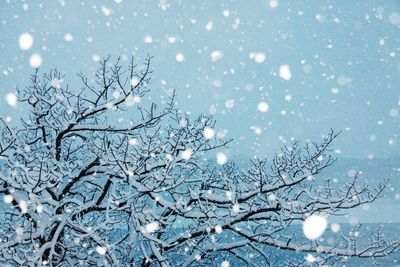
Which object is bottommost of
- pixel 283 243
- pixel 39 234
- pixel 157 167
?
pixel 39 234

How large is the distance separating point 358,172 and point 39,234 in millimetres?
4582

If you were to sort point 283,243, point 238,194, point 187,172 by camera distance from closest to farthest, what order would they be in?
point 238,194 → point 283,243 → point 187,172

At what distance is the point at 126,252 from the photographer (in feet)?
21.8

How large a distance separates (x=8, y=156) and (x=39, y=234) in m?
1.27

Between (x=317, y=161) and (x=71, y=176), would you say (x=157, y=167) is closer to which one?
(x=71, y=176)

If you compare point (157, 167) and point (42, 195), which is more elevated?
point (157, 167)

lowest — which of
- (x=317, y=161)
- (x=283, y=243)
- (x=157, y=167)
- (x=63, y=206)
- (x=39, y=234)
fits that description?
(x=39, y=234)

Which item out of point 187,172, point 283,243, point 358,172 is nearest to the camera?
point 358,172

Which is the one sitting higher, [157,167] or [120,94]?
[120,94]

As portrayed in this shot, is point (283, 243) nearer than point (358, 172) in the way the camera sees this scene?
No

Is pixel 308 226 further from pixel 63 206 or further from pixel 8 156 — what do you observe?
pixel 8 156

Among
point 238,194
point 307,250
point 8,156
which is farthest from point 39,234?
point 307,250

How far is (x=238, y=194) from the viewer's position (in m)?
6.11

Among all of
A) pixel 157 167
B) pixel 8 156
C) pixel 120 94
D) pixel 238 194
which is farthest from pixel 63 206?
pixel 238 194
